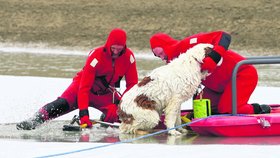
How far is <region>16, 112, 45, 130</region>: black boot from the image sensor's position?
852cm

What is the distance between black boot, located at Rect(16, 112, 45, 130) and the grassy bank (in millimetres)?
16484

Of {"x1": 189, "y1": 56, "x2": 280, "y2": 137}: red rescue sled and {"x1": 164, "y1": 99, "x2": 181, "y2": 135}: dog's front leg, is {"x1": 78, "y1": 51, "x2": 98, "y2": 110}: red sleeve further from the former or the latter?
{"x1": 189, "y1": 56, "x2": 280, "y2": 137}: red rescue sled

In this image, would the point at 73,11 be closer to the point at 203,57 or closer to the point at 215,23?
the point at 215,23

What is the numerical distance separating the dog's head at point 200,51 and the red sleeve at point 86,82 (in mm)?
1199

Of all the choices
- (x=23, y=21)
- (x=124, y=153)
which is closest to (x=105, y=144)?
(x=124, y=153)

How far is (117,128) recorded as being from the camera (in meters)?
8.49

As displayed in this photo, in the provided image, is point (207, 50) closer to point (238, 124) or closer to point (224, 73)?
point (224, 73)

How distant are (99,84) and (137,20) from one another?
19332 millimetres

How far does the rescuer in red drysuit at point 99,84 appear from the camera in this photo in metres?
8.29

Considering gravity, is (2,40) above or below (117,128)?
above

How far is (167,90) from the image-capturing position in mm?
7676

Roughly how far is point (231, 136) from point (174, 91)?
2.59ft

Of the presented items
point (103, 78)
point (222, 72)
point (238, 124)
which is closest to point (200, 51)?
point (222, 72)

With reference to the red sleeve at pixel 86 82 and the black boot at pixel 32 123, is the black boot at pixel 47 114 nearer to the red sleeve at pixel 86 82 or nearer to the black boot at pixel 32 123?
the black boot at pixel 32 123
